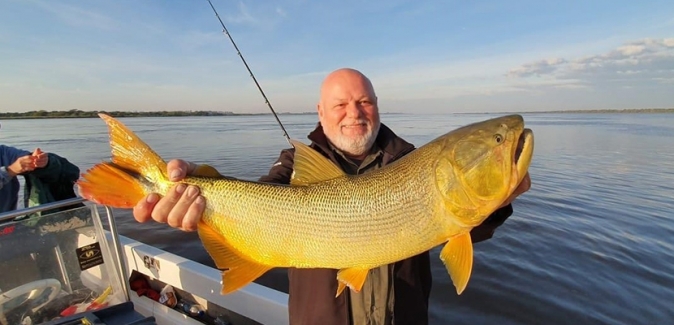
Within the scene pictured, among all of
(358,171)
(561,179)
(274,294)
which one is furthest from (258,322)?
A: (561,179)

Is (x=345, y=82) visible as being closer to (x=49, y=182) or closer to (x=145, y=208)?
(x=145, y=208)

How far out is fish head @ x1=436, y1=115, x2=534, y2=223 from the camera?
201 centimetres

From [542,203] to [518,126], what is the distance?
37.7ft

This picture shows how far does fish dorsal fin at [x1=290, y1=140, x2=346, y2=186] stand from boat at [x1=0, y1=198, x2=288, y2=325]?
82.8 inches

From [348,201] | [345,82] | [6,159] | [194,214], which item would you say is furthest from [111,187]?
[6,159]

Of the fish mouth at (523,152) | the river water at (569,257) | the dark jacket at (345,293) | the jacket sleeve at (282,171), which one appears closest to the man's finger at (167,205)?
the jacket sleeve at (282,171)

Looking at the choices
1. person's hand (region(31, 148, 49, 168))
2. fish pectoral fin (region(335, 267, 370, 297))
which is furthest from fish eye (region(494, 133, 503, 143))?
person's hand (region(31, 148, 49, 168))

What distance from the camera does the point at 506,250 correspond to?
8664 mm

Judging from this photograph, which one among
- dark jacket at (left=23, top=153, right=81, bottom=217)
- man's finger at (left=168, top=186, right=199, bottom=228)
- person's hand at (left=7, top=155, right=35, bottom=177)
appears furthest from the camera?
dark jacket at (left=23, top=153, right=81, bottom=217)

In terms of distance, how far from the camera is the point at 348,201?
226 centimetres

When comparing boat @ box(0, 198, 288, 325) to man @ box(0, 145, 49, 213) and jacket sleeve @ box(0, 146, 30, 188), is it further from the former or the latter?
jacket sleeve @ box(0, 146, 30, 188)

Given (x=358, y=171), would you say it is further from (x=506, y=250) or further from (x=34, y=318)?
(x=506, y=250)

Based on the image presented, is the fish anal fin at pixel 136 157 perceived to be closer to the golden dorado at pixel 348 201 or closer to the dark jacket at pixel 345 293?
the golden dorado at pixel 348 201

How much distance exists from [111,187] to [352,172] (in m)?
1.82
